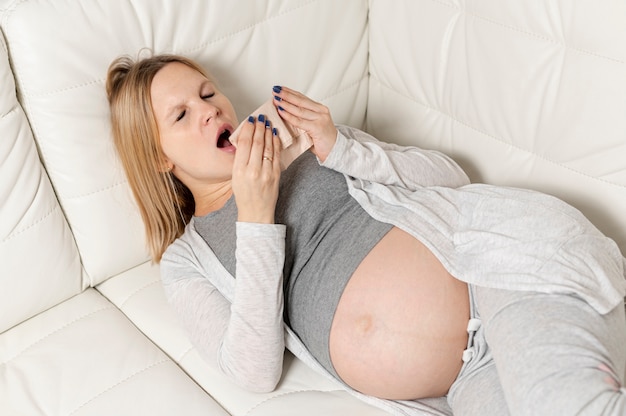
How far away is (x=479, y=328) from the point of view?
1.12 m

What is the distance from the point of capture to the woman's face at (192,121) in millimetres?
1248

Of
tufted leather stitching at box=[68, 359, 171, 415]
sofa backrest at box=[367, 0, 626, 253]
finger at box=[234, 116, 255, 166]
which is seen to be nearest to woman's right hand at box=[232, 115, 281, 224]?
finger at box=[234, 116, 255, 166]

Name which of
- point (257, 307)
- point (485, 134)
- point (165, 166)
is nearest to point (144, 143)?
point (165, 166)

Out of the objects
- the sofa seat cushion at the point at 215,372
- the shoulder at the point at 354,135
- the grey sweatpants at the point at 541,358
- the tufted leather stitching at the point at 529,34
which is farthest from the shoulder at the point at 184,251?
the tufted leather stitching at the point at 529,34

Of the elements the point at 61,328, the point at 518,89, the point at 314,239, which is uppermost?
the point at 518,89

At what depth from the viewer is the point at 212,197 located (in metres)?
1.37

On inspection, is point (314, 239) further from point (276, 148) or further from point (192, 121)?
point (192, 121)

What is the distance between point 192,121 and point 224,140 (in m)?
0.07

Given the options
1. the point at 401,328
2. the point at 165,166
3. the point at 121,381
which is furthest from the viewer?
the point at 165,166

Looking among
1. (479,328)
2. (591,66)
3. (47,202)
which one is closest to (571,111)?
(591,66)

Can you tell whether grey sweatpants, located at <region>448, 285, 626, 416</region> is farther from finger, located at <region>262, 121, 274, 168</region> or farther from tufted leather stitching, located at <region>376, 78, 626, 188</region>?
finger, located at <region>262, 121, 274, 168</region>

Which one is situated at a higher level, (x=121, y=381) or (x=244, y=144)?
(x=244, y=144)

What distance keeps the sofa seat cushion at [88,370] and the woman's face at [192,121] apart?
354mm

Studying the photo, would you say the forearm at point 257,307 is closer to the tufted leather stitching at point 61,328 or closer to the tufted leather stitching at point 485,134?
the tufted leather stitching at point 61,328
